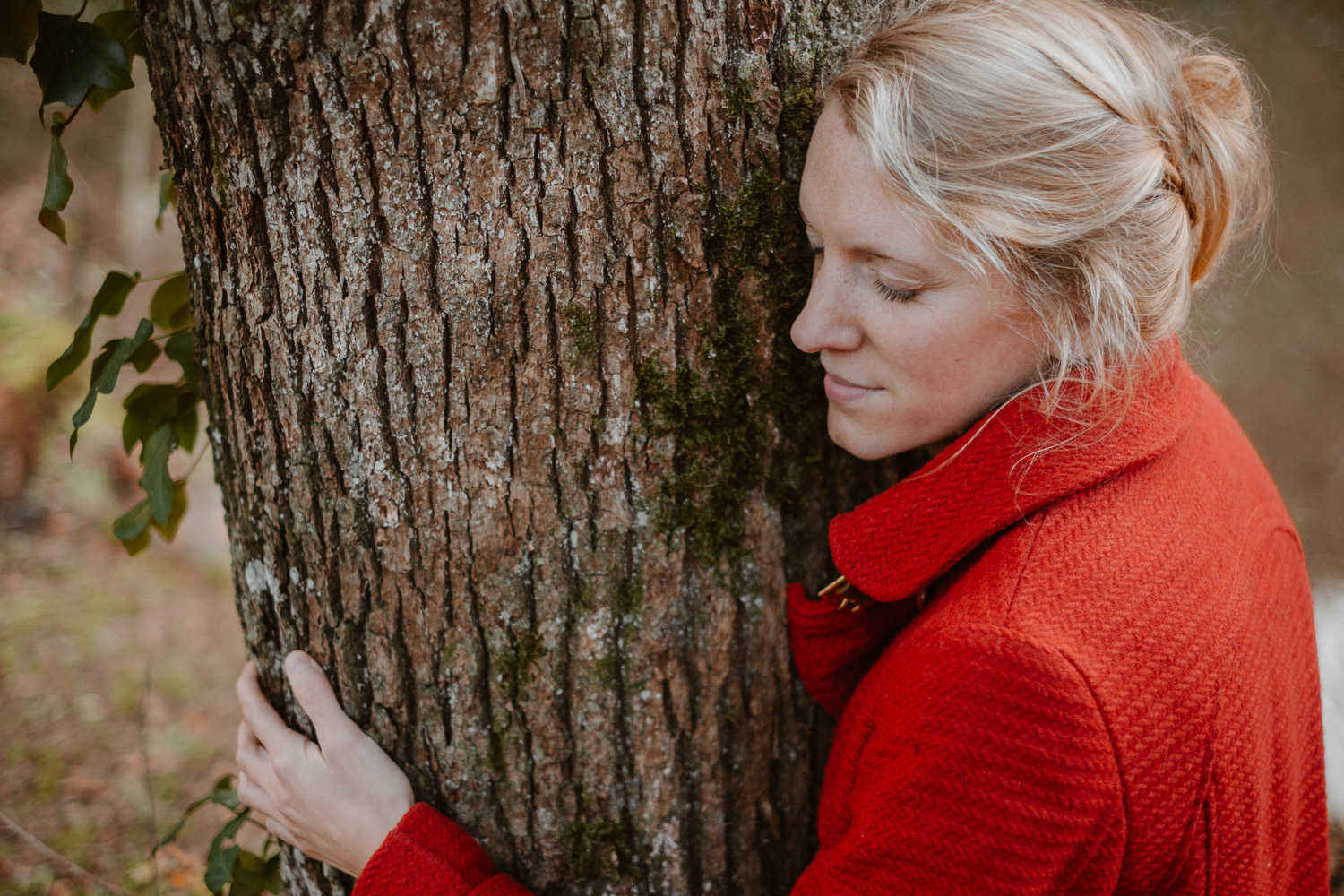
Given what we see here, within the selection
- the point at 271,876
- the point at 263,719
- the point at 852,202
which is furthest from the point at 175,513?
the point at 852,202

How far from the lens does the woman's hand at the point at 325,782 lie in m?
1.35

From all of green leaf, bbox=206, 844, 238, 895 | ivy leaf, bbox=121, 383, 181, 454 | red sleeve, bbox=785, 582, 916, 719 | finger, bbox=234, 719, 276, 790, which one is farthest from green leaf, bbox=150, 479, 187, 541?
red sleeve, bbox=785, 582, 916, 719

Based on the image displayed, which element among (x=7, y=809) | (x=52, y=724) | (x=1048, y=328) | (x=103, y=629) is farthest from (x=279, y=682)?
(x=103, y=629)

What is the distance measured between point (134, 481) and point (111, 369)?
13.3 ft

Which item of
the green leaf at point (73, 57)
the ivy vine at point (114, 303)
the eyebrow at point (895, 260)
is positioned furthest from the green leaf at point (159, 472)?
the eyebrow at point (895, 260)

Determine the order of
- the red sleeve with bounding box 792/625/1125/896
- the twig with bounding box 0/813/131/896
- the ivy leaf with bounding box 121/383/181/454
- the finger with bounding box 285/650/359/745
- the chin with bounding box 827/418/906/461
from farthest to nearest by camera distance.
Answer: the twig with bounding box 0/813/131/896
the ivy leaf with bounding box 121/383/181/454
the finger with bounding box 285/650/359/745
the chin with bounding box 827/418/906/461
the red sleeve with bounding box 792/625/1125/896

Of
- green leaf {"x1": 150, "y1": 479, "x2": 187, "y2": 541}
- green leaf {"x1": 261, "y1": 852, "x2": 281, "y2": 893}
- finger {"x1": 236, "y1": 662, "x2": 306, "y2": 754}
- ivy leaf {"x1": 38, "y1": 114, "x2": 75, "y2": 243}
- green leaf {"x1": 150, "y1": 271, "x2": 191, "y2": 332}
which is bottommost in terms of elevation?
A: green leaf {"x1": 261, "y1": 852, "x2": 281, "y2": 893}

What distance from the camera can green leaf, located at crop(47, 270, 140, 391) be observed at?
5.08ft

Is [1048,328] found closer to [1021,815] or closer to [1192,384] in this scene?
[1192,384]

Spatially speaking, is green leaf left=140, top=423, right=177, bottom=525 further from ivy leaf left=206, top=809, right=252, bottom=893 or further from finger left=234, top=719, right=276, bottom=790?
ivy leaf left=206, top=809, right=252, bottom=893

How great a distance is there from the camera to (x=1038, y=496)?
1.13m

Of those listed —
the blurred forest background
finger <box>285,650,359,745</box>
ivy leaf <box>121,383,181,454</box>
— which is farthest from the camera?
the blurred forest background

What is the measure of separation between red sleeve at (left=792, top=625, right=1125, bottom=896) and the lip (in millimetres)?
399

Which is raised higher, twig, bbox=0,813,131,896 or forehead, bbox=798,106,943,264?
A: forehead, bbox=798,106,943,264
